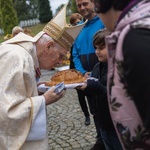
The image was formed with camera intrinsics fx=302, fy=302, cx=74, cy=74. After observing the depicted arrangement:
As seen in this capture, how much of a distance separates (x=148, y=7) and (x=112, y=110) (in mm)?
422

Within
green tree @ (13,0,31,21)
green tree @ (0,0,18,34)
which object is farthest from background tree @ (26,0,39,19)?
green tree @ (0,0,18,34)

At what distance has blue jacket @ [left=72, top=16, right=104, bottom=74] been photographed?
13.1 feet

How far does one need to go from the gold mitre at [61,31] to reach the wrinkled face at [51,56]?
0.16ft

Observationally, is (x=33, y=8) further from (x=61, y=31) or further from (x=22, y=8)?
(x=61, y=31)

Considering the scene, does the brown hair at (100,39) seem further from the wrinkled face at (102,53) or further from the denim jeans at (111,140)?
the denim jeans at (111,140)

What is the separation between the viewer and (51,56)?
248 centimetres

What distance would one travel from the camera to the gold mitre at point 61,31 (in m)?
2.54

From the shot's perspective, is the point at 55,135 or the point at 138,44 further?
the point at 55,135

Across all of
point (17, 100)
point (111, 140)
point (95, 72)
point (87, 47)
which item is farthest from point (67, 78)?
point (87, 47)

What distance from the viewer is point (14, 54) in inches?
87.5

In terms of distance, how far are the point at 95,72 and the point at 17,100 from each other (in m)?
1.22

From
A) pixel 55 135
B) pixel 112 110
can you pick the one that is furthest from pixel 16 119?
pixel 55 135

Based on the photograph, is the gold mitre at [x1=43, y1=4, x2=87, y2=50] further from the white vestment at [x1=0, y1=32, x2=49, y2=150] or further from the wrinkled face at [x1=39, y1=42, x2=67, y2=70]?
the white vestment at [x1=0, y1=32, x2=49, y2=150]

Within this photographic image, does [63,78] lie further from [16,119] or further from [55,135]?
[55,135]
